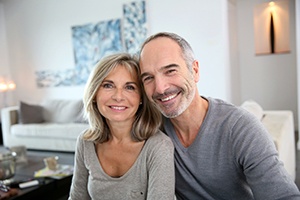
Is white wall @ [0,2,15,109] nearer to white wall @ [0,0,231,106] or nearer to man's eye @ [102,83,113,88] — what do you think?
white wall @ [0,0,231,106]

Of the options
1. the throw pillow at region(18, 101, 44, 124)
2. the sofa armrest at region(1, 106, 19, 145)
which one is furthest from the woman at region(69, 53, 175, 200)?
the sofa armrest at region(1, 106, 19, 145)

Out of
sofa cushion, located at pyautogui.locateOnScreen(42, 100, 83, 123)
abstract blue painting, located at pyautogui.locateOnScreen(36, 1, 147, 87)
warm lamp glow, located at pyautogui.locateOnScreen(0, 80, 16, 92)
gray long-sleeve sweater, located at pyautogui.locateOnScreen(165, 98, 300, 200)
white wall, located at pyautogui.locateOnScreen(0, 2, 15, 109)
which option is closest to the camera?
gray long-sleeve sweater, located at pyautogui.locateOnScreen(165, 98, 300, 200)

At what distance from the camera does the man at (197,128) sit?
110 centimetres

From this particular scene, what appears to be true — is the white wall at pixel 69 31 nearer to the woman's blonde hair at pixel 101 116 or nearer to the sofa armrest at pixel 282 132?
the sofa armrest at pixel 282 132

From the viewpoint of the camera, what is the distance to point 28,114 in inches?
196

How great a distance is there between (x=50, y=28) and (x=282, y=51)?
451cm

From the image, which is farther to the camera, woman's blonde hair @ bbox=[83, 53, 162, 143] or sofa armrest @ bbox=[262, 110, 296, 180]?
sofa armrest @ bbox=[262, 110, 296, 180]

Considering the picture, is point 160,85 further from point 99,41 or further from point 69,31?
point 69,31

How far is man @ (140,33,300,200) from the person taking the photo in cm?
110

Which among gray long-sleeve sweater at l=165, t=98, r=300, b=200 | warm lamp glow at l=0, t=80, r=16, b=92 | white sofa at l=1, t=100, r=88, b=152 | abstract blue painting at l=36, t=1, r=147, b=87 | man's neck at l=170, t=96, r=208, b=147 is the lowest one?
white sofa at l=1, t=100, r=88, b=152

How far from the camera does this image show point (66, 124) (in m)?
4.66

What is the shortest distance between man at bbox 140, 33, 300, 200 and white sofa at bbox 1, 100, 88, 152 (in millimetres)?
3348

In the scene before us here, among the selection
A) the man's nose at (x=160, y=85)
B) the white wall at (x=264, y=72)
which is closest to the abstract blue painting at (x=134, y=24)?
the white wall at (x=264, y=72)

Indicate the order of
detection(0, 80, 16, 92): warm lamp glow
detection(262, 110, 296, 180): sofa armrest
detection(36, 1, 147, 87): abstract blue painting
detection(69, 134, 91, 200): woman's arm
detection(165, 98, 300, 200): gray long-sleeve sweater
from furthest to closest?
detection(0, 80, 16, 92): warm lamp glow
detection(36, 1, 147, 87): abstract blue painting
detection(262, 110, 296, 180): sofa armrest
detection(69, 134, 91, 200): woman's arm
detection(165, 98, 300, 200): gray long-sleeve sweater
